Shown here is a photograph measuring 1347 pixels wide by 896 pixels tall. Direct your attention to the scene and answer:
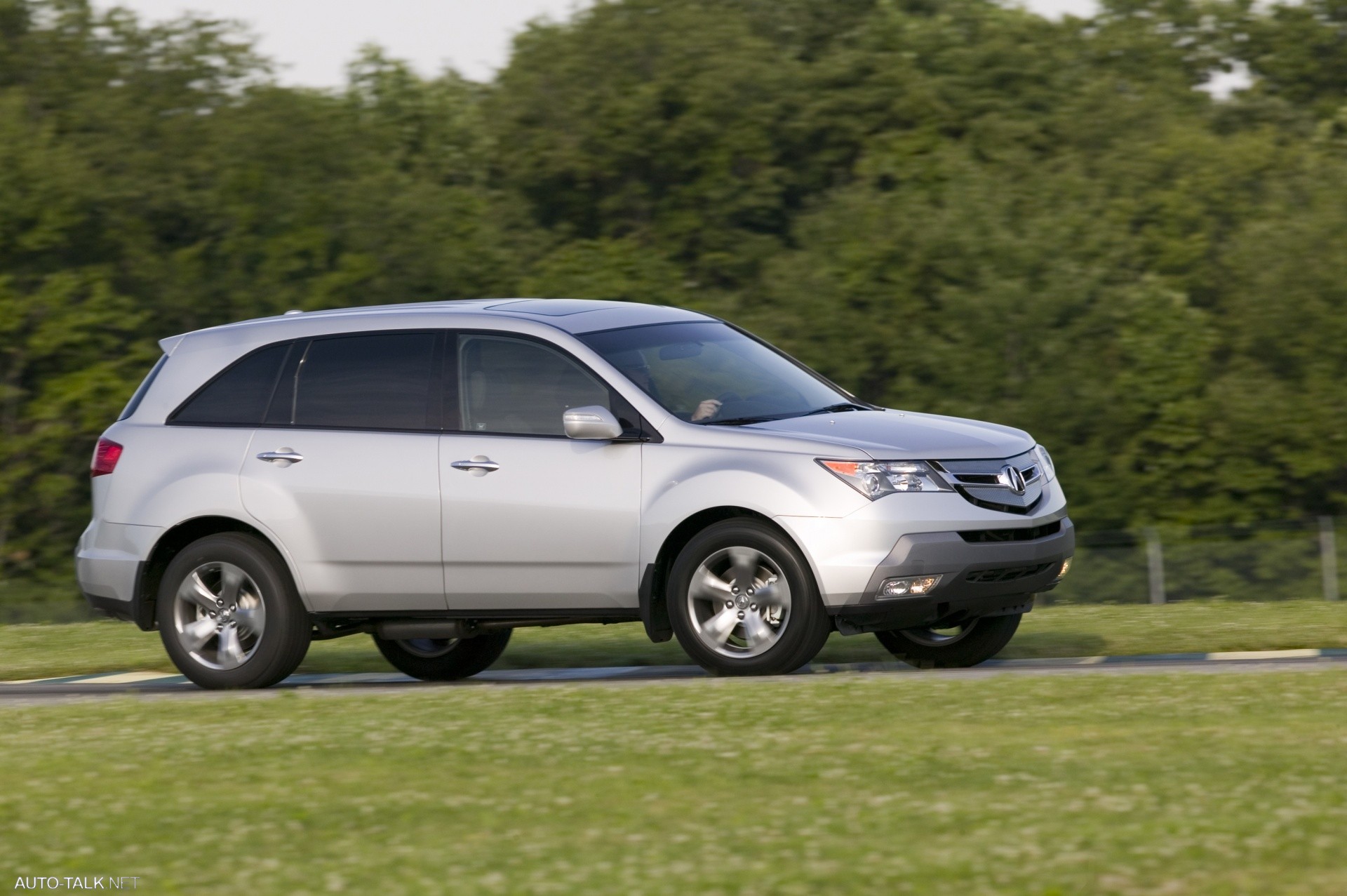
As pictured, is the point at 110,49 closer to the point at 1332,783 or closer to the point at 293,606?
the point at 293,606

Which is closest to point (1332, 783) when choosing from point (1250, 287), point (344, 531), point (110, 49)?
point (344, 531)

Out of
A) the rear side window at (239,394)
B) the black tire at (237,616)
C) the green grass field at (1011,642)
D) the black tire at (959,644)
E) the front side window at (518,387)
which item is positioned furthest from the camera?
the green grass field at (1011,642)

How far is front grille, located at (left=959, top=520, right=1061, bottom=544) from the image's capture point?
29.9 ft

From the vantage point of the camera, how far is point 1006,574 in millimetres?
9297

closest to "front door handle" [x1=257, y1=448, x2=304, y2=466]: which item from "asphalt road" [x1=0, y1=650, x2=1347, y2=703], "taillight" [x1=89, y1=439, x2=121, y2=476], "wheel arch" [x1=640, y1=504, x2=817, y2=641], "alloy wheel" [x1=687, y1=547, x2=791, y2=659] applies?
"taillight" [x1=89, y1=439, x2=121, y2=476]

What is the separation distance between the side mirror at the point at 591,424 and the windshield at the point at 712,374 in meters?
0.32

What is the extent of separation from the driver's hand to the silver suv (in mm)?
20

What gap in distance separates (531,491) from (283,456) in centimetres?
141

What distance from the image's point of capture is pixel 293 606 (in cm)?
1011

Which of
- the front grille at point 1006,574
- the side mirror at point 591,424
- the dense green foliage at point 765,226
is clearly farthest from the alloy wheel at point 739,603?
the dense green foliage at point 765,226

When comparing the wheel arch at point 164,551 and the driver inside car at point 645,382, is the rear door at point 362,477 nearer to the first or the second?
the wheel arch at point 164,551

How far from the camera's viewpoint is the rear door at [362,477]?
32.3ft

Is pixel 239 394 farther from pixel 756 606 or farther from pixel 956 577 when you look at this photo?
pixel 956 577

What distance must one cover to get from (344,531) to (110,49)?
1625 inches
